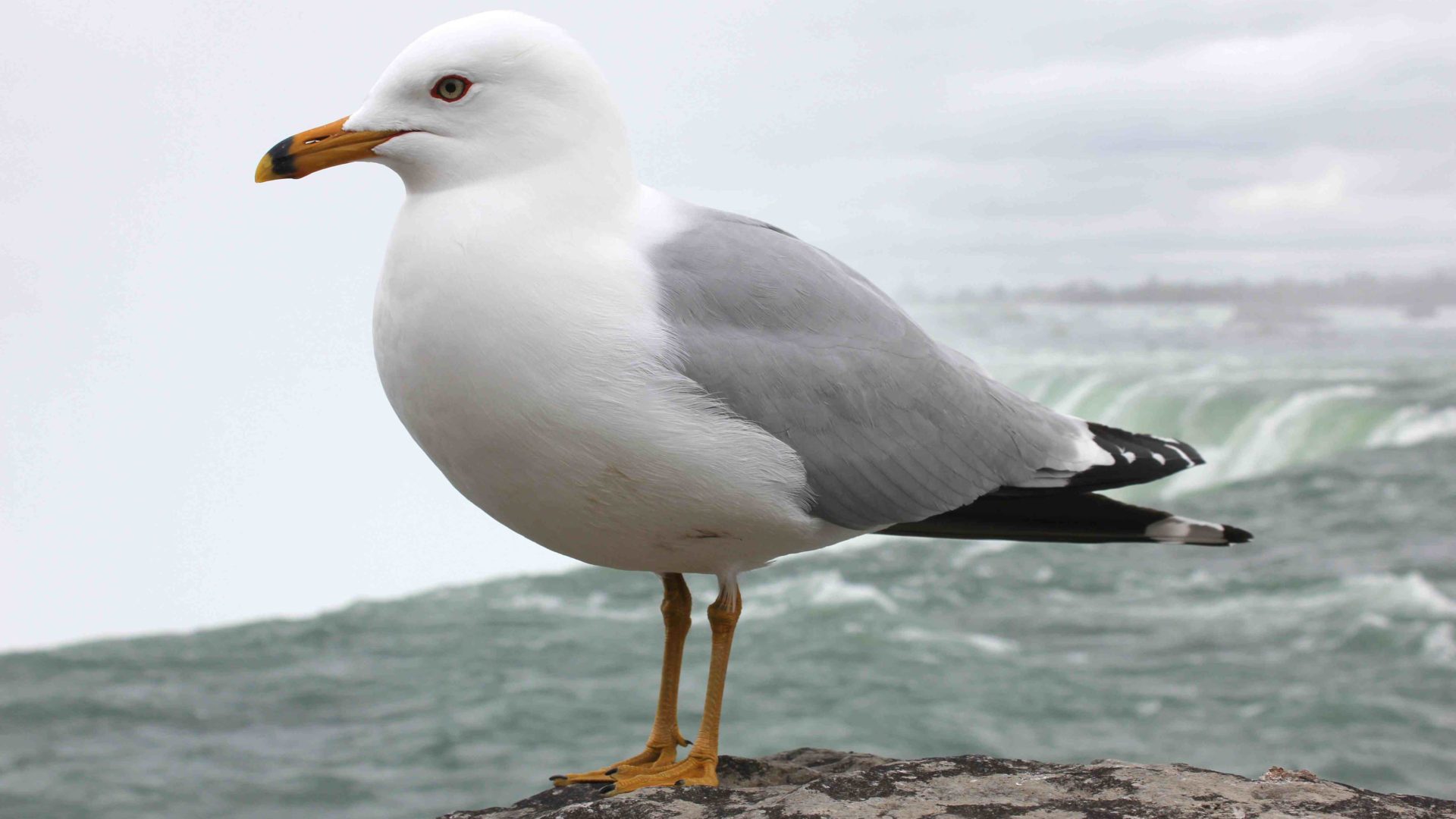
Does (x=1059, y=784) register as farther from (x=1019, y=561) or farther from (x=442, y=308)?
(x=1019, y=561)

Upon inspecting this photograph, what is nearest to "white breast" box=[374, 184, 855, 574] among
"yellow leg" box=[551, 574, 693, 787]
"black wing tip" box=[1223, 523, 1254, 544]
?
"yellow leg" box=[551, 574, 693, 787]

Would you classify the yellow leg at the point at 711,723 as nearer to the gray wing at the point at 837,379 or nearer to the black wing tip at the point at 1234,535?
the gray wing at the point at 837,379

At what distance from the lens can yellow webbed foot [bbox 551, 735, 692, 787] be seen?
2.53 meters

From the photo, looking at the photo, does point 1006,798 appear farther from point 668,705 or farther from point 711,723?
point 668,705

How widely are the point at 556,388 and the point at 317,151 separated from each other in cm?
60

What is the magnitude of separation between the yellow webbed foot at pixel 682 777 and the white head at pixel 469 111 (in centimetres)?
113

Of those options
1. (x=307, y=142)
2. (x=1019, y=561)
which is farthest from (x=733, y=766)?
(x=1019, y=561)

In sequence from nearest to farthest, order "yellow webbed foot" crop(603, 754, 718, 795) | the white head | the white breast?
the white breast, the white head, "yellow webbed foot" crop(603, 754, 718, 795)

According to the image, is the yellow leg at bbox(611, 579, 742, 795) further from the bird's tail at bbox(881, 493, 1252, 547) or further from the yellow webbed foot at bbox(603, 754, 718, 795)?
the bird's tail at bbox(881, 493, 1252, 547)

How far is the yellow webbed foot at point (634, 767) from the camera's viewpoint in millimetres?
2531

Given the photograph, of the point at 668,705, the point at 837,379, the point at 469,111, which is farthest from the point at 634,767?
the point at 469,111

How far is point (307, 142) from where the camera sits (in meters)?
2.18

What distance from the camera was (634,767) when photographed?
2559 millimetres

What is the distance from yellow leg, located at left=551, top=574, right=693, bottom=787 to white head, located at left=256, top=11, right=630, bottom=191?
93 cm
